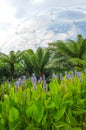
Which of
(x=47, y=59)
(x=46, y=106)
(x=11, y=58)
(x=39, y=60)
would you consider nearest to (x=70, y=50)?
(x=47, y=59)

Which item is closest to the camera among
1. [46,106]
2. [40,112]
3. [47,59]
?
[40,112]

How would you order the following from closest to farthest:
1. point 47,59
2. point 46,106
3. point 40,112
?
point 40,112, point 46,106, point 47,59

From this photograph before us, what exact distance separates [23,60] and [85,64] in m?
5.89

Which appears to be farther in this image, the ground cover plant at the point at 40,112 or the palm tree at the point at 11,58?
the palm tree at the point at 11,58

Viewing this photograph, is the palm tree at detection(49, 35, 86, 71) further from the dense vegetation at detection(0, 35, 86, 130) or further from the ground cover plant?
the ground cover plant

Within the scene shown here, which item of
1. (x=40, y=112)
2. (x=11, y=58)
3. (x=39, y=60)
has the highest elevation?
(x=11, y=58)

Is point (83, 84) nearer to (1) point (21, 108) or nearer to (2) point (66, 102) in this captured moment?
(2) point (66, 102)

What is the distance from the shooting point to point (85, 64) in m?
14.3

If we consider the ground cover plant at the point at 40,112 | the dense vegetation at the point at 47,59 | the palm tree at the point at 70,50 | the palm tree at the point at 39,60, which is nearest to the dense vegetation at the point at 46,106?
the ground cover plant at the point at 40,112

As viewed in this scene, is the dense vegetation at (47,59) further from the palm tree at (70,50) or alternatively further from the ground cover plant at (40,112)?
the ground cover plant at (40,112)

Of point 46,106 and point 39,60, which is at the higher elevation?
point 39,60

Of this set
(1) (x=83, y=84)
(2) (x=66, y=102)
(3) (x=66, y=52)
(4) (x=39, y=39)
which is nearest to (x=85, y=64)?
(3) (x=66, y=52)

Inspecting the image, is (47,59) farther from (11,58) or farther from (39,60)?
(11,58)

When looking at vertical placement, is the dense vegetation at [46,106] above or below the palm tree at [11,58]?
below
